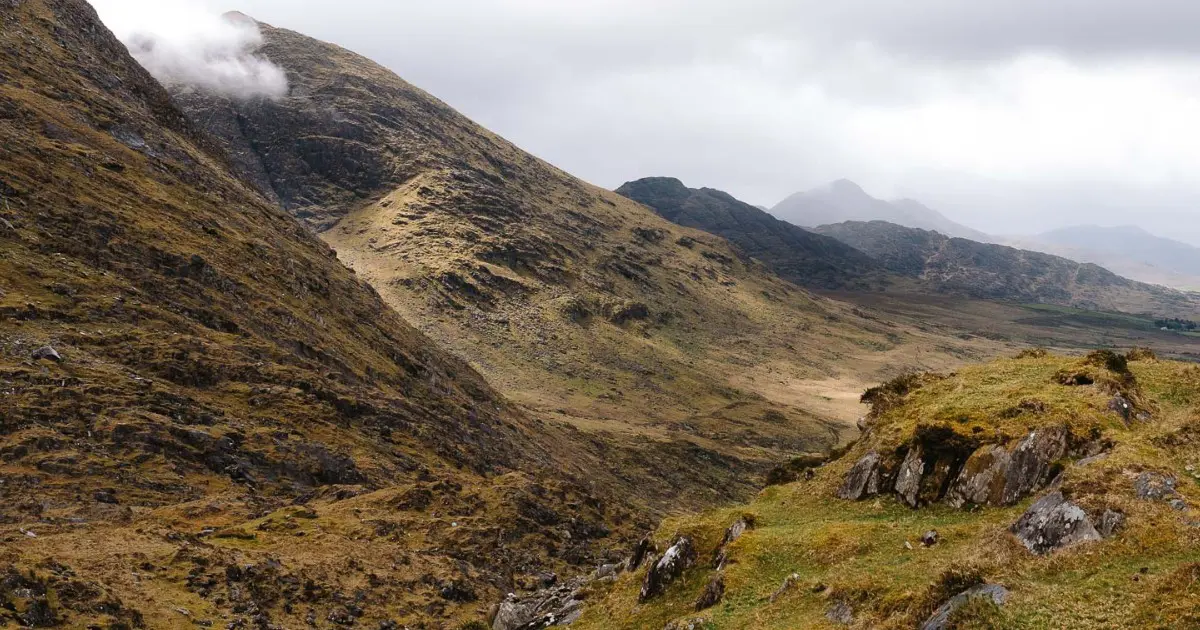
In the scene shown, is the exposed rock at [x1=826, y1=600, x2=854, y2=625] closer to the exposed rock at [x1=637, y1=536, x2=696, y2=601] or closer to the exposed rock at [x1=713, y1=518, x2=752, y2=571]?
the exposed rock at [x1=713, y1=518, x2=752, y2=571]

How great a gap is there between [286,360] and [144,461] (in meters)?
22.0

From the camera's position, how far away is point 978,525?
24.3m

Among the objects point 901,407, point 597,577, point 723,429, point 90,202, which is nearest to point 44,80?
point 90,202

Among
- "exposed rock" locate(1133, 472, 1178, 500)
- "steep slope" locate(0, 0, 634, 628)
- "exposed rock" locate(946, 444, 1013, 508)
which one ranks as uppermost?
"exposed rock" locate(1133, 472, 1178, 500)

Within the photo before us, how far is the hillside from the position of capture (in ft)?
57.8

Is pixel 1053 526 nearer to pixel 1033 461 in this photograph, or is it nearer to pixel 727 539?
pixel 1033 461

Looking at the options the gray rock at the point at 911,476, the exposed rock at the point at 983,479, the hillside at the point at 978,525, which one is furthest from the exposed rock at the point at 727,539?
the exposed rock at the point at 983,479

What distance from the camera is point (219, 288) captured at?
76125 millimetres

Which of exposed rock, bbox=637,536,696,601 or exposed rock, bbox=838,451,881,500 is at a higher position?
exposed rock, bbox=838,451,881,500

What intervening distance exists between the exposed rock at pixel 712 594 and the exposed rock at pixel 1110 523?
1188 centimetres

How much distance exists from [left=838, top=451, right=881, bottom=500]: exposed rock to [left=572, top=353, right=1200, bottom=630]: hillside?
98mm

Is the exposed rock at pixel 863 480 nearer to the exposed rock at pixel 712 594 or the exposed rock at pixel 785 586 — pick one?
the exposed rock at pixel 785 586

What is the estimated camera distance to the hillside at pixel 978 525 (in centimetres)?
1761

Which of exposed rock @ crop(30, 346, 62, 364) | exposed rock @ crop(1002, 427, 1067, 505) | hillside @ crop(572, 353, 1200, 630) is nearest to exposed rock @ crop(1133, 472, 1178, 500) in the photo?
hillside @ crop(572, 353, 1200, 630)
